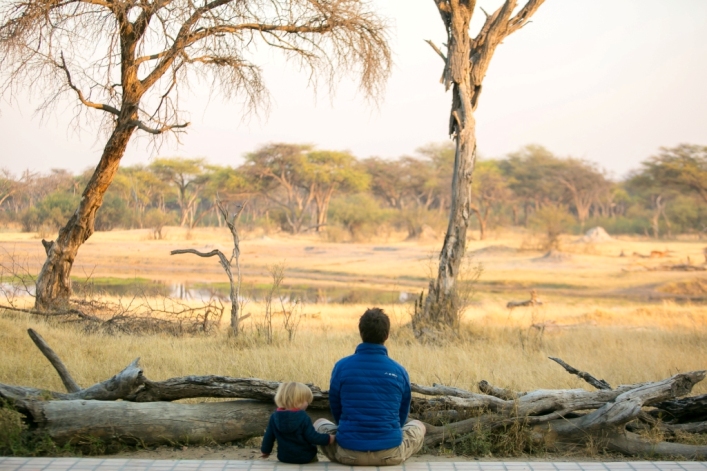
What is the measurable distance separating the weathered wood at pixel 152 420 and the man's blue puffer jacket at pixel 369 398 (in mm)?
708

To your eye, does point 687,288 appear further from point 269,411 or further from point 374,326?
point 374,326

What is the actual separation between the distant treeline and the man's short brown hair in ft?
92.0

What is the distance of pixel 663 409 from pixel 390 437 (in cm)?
230

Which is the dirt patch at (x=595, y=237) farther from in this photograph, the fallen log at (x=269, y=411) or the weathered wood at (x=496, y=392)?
the fallen log at (x=269, y=411)

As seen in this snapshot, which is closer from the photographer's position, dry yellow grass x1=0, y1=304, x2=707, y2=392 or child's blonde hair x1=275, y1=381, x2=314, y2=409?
child's blonde hair x1=275, y1=381, x2=314, y2=409

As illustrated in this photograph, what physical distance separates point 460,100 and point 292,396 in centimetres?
761

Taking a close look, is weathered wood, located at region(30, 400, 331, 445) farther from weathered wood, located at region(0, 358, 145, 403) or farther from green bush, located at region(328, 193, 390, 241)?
green bush, located at region(328, 193, 390, 241)

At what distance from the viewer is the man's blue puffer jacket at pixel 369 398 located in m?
4.17

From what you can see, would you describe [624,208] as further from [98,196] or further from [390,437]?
[390,437]

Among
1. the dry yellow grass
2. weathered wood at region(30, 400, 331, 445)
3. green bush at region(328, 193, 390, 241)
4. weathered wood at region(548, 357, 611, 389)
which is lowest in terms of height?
the dry yellow grass

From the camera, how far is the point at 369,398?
4188mm

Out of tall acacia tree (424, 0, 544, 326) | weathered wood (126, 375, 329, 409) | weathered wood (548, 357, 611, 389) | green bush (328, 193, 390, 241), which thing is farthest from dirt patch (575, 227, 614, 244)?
weathered wood (126, 375, 329, 409)

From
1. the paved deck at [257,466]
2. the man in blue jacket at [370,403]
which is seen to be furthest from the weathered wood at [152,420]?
the man in blue jacket at [370,403]

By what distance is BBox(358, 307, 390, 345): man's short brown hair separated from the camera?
4.23 m
